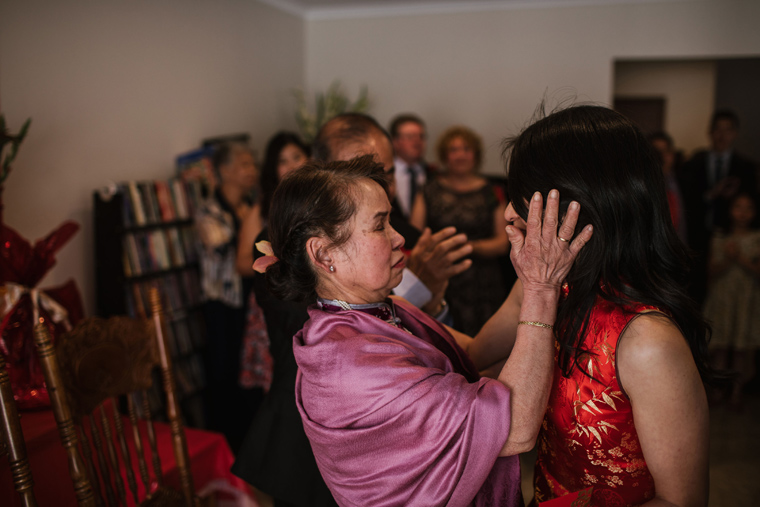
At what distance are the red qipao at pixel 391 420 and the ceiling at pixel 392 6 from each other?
4611 millimetres

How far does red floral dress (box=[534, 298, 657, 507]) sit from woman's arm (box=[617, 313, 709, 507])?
4cm

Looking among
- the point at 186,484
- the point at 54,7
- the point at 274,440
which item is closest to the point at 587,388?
the point at 274,440

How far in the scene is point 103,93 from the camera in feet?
10.4

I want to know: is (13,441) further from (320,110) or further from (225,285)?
(320,110)

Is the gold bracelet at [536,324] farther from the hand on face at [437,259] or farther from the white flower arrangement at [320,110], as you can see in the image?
the white flower arrangement at [320,110]

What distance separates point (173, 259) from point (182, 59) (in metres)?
1.48

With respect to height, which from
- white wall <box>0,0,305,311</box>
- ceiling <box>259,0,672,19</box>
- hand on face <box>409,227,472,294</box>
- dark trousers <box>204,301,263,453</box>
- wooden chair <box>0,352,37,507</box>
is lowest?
dark trousers <box>204,301,263,453</box>

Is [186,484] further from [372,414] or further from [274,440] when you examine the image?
[372,414]

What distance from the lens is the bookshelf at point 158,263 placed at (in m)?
3.01

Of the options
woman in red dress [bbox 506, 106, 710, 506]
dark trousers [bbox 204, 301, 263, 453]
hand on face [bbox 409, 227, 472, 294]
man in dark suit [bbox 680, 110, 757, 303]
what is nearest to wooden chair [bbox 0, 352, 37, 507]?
hand on face [bbox 409, 227, 472, 294]

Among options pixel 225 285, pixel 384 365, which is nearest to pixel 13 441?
pixel 384 365

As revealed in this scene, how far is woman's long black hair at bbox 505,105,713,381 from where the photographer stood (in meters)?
1.06

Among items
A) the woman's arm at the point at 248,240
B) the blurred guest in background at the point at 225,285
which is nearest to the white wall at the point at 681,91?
the blurred guest in background at the point at 225,285

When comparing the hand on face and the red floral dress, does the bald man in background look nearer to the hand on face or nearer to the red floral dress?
the hand on face
